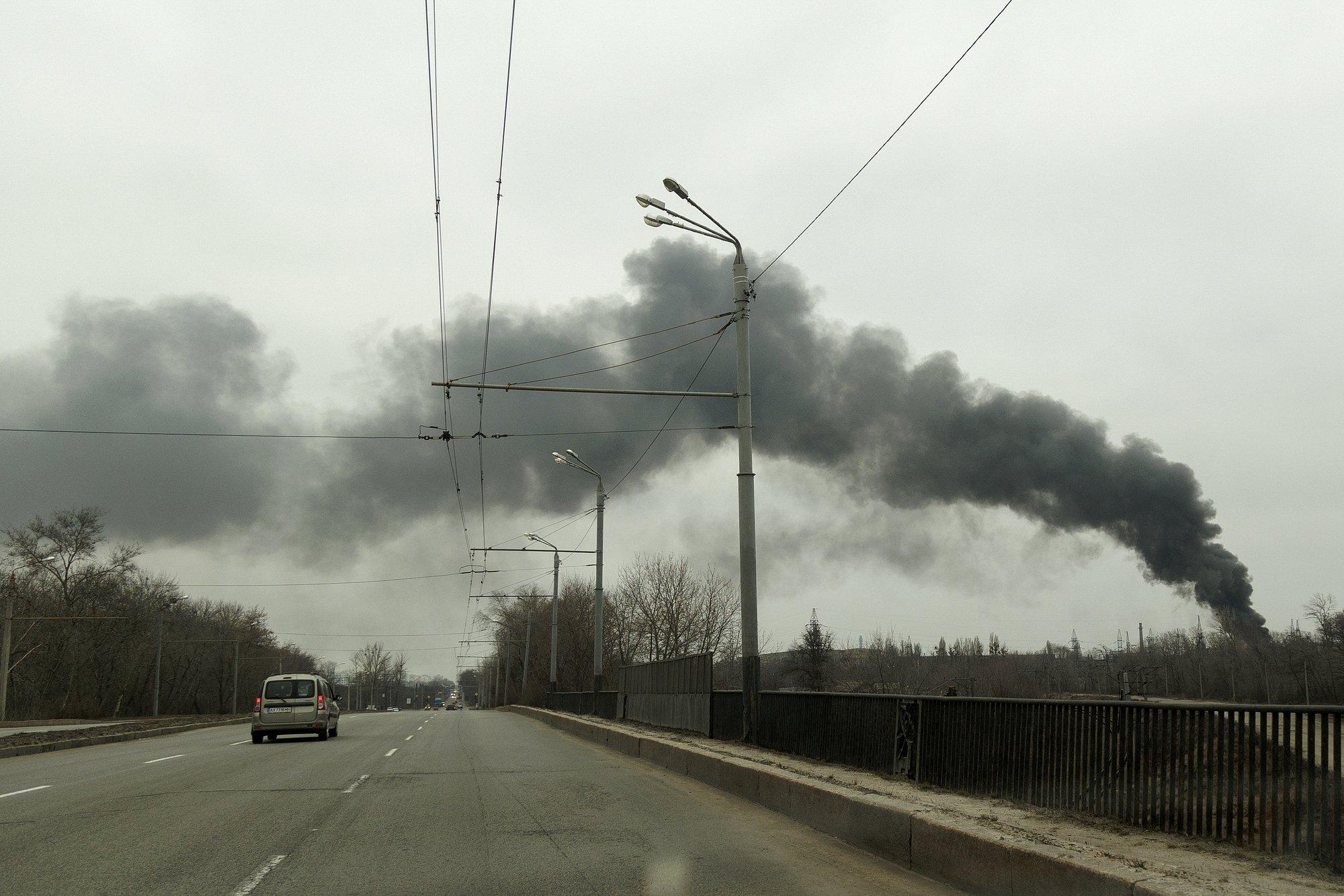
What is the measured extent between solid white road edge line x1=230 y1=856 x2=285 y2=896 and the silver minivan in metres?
20.0

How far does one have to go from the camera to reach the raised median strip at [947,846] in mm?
5625

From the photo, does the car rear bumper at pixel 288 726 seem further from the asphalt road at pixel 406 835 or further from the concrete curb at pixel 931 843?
the concrete curb at pixel 931 843

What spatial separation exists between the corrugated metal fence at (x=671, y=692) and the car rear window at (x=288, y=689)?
28.6 feet

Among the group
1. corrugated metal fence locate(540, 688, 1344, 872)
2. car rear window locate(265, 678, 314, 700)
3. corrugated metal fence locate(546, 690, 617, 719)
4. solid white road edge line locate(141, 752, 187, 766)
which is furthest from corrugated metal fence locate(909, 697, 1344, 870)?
corrugated metal fence locate(546, 690, 617, 719)

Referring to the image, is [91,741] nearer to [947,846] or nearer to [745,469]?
[745,469]

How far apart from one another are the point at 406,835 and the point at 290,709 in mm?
19467

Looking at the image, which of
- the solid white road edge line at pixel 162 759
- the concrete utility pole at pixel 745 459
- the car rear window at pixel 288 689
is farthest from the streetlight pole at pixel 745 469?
the car rear window at pixel 288 689

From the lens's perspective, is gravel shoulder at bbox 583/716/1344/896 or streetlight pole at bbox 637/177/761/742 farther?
streetlight pole at bbox 637/177/761/742

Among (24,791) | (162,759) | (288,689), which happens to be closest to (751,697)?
(24,791)

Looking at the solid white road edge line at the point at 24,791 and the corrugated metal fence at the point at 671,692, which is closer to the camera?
the solid white road edge line at the point at 24,791

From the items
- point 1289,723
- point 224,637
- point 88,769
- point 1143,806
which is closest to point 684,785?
point 1143,806

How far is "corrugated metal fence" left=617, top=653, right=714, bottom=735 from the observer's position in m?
19.8

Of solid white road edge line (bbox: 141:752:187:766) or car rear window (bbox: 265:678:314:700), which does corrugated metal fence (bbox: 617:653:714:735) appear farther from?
solid white road edge line (bbox: 141:752:187:766)

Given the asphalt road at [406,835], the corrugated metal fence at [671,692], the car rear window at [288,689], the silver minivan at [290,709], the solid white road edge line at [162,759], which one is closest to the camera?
the asphalt road at [406,835]
